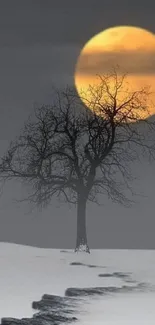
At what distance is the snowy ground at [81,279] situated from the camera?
18.3 metres

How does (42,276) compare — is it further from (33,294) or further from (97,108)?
(97,108)

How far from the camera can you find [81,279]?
89.9 feet

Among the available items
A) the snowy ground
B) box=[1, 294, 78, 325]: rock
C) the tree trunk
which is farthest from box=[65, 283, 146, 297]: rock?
the tree trunk

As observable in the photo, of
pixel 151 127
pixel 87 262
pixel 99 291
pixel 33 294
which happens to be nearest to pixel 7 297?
pixel 33 294

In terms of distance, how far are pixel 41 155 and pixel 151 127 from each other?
25.1 feet

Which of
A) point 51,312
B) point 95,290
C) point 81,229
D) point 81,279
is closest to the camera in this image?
point 51,312

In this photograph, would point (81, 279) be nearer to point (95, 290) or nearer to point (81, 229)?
point (95, 290)

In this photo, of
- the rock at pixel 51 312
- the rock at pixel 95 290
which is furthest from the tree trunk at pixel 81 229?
the rock at pixel 51 312

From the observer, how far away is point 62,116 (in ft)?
132

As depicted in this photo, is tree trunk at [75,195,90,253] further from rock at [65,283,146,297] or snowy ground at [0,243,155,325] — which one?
rock at [65,283,146,297]

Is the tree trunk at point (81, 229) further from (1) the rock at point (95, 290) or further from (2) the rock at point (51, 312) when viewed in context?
(2) the rock at point (51, 312)

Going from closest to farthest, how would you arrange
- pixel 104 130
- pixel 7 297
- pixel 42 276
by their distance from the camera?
1. pixel 7 297
2. pixel 42 276
3. pixel 104 130

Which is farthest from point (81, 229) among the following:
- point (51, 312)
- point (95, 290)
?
point (51, 312)

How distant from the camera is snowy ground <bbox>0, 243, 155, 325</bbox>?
1828cm
